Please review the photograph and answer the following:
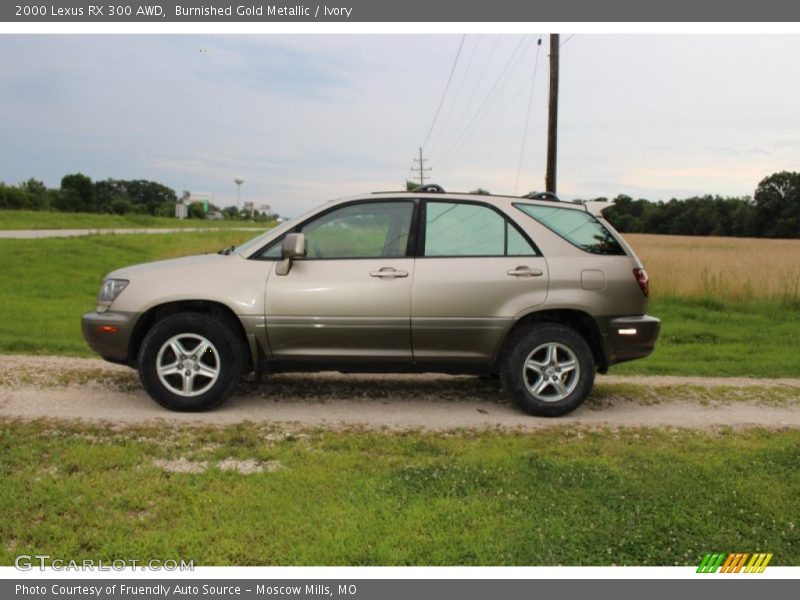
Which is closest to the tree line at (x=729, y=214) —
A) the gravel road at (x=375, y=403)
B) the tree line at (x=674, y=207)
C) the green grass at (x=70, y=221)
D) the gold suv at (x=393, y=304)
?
the tree line at (x=674, y=207)

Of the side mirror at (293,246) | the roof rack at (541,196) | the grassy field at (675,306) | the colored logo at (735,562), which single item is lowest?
the colored logo at (735,562)

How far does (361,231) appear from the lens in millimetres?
A: 6238

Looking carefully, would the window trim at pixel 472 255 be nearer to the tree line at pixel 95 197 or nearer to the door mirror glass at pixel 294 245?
the door mirror glass at pixel 294 245

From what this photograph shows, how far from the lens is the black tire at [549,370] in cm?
603

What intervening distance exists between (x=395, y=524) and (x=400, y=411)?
2615 mm

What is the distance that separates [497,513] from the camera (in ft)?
12.6

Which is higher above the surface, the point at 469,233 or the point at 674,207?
the point at 674,207

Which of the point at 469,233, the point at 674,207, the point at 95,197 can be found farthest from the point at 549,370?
the point at 95,197

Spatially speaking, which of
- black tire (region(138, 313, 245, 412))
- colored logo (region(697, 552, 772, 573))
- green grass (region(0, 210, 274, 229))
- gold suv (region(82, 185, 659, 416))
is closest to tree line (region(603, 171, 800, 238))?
green grass (region(0, 210, 274, 229))

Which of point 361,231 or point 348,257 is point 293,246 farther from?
point 361,231

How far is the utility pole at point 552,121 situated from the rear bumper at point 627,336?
37.8 ft

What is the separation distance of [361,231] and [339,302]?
680mm

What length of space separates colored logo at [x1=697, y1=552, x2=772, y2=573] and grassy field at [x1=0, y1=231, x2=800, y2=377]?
555 cm

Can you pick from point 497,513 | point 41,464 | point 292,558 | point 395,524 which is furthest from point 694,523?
point 41,464
